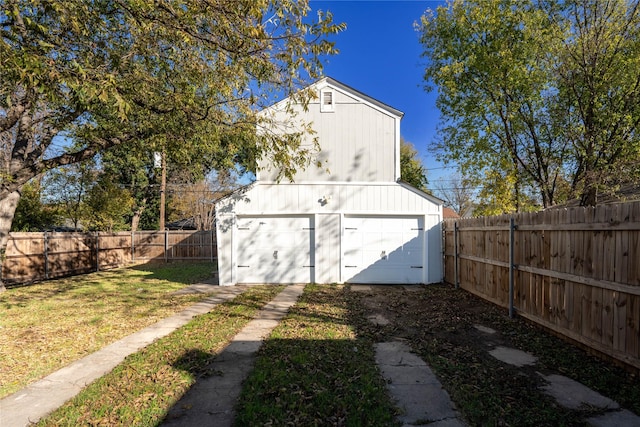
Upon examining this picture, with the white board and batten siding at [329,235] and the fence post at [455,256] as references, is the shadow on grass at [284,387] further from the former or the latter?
the white board and batten siding at [329,235]

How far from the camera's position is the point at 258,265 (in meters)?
9.68

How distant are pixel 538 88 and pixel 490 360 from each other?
9.78m

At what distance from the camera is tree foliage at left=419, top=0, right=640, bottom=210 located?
9227 mm

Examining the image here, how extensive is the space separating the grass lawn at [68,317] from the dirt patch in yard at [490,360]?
3.83m

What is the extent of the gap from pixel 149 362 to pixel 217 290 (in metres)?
5.00

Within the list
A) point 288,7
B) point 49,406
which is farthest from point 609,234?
point 49,406

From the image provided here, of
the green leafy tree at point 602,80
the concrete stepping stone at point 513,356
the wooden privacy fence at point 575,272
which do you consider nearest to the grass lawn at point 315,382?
the concrete stepping stone at point 513,356

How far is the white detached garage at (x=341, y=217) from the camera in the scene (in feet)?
31.3

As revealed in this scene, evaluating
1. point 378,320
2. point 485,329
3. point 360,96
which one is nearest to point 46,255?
point 360,96

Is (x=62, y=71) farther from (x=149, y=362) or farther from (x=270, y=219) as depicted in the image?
(x=270, y=219)

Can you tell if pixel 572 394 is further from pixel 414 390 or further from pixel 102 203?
pixel 102 203

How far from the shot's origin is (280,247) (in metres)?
9.67

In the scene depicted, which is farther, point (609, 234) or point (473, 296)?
point (473, 296)

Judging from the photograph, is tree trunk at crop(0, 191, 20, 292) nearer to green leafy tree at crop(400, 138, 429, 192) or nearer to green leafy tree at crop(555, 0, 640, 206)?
green leafy tree at crop(555, 0, 640, 206)
